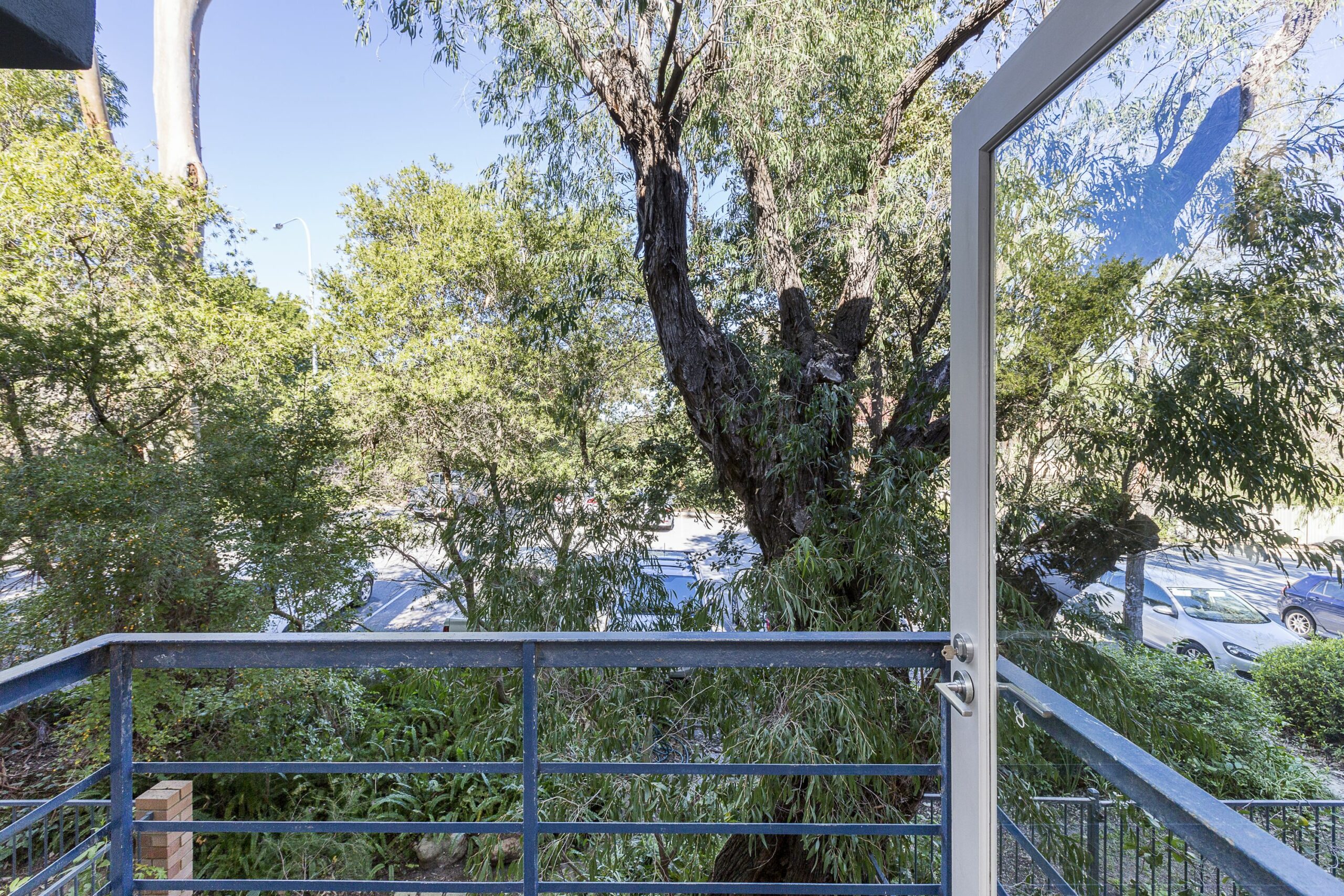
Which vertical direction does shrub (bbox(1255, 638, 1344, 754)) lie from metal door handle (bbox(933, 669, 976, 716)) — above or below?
above

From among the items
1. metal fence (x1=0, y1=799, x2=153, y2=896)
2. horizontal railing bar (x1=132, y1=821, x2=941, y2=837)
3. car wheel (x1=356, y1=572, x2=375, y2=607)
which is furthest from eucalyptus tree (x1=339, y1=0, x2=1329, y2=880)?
car wheel (x1=356, y1=572, x2=375, y2=607)

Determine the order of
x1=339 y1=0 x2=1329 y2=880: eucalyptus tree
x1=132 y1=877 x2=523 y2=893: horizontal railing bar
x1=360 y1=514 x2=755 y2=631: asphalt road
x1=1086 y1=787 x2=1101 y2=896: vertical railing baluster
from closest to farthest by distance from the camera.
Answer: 1. x1=1086 y1=787 x2=1101 y2=896: vertical railing baluster
2. x1=132 y1=877 x2=523 y2=893: horizontal railing bar
3. x1=339 y1=0 x2=1329 y2=880: eucalyptus tree
4. x1=360 y1=514 x2=755 y2=631: asphalt road

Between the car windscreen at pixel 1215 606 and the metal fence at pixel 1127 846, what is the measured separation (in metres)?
0.16

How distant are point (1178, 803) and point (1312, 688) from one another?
0.18 meters

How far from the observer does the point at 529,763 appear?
131 centimetres

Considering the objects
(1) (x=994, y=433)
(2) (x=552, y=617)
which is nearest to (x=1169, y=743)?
(1) (x=994, y=433)

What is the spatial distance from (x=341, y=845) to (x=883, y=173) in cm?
491

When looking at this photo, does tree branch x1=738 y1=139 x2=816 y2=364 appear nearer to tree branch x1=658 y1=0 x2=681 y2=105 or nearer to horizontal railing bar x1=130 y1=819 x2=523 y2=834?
tree branch x1=658 y1=0 x2=681 y2=105

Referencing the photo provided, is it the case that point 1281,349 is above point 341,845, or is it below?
above

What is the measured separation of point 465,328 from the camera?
20.8 ft

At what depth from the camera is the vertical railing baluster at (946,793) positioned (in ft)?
3.84

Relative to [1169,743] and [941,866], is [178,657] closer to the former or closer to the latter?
[941,866]

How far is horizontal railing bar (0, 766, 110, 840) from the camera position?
3.55 ft

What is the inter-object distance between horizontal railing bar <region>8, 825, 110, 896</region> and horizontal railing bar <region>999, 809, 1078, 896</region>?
4.90 ft
